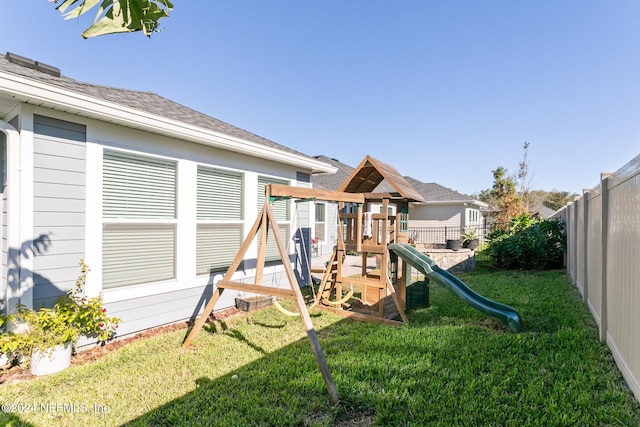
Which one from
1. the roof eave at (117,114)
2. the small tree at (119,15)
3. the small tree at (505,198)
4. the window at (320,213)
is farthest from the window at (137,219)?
the small tree at (505,198)

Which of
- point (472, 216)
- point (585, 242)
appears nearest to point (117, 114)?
point (585, 242)

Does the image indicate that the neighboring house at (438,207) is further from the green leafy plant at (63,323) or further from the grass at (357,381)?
the green leafy plant at (63,323)

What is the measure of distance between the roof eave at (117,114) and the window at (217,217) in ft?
1.71

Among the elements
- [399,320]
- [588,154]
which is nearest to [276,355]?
[399,320]

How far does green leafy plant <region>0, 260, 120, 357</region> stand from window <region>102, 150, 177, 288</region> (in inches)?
14.2

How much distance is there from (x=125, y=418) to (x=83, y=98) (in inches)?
131

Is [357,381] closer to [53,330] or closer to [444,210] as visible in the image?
[53,330]

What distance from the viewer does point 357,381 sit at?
297 cm

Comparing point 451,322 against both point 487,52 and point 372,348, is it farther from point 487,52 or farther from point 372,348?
point 487,52

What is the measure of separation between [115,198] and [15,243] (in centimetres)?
109

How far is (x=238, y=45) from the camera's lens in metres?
9.47

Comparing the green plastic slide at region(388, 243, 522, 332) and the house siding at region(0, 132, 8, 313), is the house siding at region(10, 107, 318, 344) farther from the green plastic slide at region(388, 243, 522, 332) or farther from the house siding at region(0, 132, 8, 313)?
the green plastic slide at region(388, 243, 522, 332)

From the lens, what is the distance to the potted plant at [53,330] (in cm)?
323

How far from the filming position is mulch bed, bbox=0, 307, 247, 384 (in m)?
3.27
